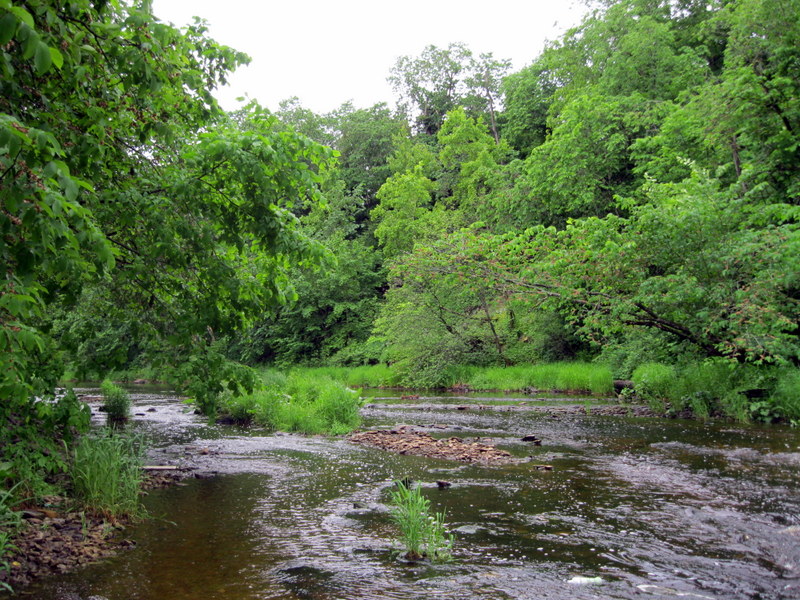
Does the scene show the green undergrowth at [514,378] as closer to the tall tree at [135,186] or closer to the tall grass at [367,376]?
the tall grass at [367,376]

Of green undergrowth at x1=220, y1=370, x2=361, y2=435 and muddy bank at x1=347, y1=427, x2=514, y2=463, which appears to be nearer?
muddy bank at x1=347, y1=427, x2=514, y2=463

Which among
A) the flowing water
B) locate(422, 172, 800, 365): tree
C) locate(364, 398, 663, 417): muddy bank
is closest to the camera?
the flowing water

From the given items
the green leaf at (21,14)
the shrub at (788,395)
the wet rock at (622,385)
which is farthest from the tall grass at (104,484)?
the wet rock at (622,385)

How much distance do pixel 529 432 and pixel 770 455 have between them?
4.99 meters

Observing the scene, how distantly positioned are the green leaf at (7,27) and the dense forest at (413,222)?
0.5 inches

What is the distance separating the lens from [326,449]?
11508 mm

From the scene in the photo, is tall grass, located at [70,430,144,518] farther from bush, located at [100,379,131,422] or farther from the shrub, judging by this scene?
the shrub

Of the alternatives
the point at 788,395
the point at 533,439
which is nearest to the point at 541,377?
the point at 788,395

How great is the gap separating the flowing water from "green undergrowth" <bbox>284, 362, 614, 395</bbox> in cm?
989

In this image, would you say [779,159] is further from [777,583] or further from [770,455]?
[777,583]

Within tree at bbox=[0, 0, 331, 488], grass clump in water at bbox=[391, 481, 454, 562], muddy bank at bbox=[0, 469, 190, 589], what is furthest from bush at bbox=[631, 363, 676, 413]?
muddy bank at bbox=[0, 469, 190, 589]

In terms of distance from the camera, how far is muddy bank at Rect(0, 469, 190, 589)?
15.8 ft

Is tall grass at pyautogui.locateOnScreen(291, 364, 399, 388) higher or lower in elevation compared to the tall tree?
lower

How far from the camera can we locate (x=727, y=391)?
1451cm
